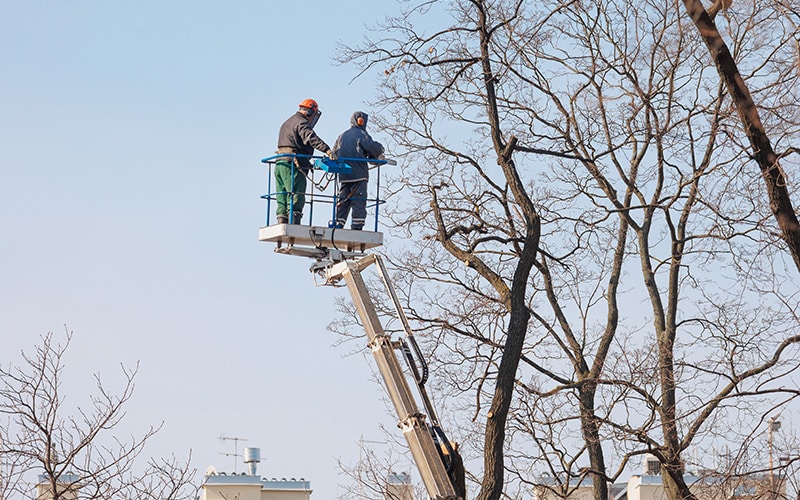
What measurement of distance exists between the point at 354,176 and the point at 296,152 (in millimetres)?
697

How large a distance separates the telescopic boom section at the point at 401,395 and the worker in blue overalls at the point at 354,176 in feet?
3.44

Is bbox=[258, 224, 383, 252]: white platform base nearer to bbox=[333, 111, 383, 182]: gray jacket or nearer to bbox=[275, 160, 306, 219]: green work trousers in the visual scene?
bbox=[275, 160, 306, 219]: green work trousers

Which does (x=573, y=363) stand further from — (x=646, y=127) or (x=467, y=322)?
(x=646, y=127)

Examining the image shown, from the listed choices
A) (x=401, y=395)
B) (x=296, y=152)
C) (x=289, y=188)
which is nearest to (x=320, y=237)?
(x=289, y=188)

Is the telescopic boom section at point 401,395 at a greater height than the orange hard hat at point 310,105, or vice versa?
the orange hard hat at point 310,105

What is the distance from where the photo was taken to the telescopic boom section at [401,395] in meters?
12.1

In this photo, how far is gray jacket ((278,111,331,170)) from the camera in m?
14.1

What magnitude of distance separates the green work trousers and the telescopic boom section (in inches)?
42.2

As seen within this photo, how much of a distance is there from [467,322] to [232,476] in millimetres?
13314

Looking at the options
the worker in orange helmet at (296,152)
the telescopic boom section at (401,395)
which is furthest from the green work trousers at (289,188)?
the telescopic boom section at (401,395)

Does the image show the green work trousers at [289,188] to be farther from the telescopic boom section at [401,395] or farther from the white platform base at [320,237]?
the telescopic boom section at [401,395]

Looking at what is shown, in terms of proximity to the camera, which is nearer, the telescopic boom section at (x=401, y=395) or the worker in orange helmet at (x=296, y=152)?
the telescopic boom section at (x=401, y=395)

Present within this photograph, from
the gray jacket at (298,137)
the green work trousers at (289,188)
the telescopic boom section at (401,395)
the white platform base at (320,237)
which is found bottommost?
the telescopic boom section at (401,395)

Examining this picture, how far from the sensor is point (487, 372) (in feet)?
51.8
